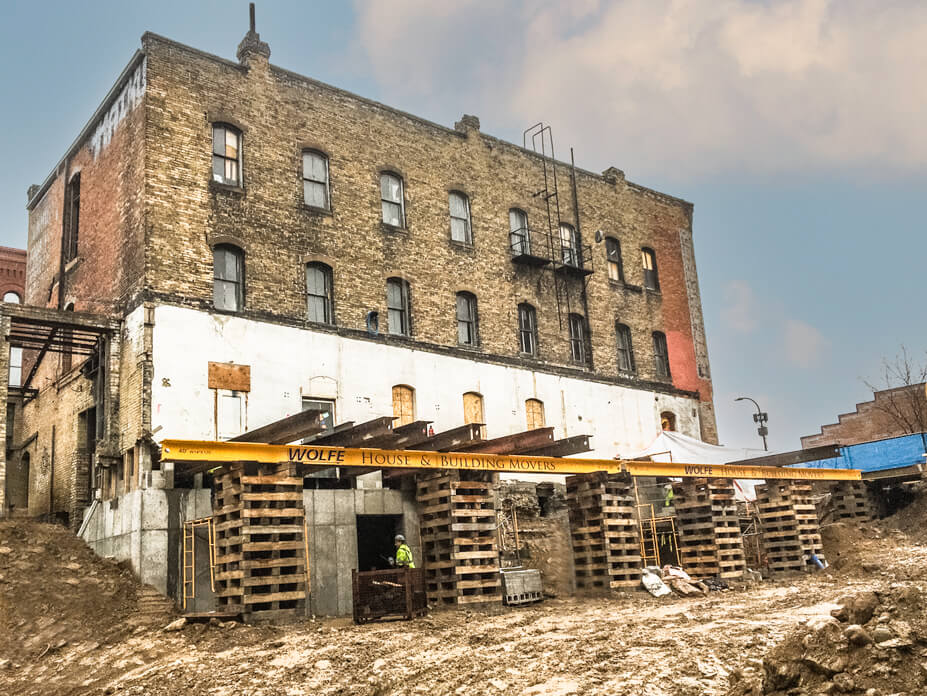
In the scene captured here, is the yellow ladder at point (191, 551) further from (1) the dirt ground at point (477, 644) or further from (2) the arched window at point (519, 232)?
(2) the arched window at point (519, 232)

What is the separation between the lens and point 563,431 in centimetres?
2825

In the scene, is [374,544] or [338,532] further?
[374,544]

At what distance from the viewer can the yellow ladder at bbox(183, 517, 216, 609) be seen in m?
17.7

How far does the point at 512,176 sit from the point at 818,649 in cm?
2344

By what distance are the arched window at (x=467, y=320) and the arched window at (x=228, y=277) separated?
7.07 m

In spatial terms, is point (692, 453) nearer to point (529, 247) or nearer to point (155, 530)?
point (529, 247)

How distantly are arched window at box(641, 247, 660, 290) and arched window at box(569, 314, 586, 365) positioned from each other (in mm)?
4166

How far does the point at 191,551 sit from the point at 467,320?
11.7m

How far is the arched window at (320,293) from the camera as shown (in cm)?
2372

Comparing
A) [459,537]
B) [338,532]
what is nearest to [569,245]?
[459,537]

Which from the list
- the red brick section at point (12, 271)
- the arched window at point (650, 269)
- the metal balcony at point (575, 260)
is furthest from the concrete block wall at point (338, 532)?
the red brick section at point (12, 271)

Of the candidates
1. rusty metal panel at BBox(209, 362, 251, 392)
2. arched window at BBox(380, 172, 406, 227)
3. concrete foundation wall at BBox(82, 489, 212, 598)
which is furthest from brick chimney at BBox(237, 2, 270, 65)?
concrete foundation wall at BBox(82, 489, 212, 598)

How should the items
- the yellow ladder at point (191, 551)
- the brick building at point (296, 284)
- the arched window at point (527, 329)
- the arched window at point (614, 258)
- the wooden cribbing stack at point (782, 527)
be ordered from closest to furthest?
the yellow ladder at point (191, 551) < the brick building at point (296, 284) < the wooden cribbing stack at point (782, 527) < the arched window at point (527, 329) < the arched window at point (614, 258)

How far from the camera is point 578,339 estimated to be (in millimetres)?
30406
